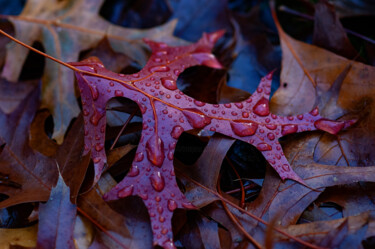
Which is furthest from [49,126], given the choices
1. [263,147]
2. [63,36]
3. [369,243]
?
[369,243]

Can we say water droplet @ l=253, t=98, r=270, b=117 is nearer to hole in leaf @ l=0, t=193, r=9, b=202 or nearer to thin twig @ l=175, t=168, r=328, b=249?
thin twig @ l=175, t=168, r=328, b=249

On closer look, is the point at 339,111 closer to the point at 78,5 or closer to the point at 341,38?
the point at 341,38

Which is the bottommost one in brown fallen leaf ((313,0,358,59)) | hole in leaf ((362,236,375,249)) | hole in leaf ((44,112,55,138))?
hole in leaf ((44,112,55,138))

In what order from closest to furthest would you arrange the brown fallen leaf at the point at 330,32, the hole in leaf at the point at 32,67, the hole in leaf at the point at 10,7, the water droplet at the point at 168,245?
the water droplet at the point at 168,245, the brown fallen leaf at the point at 330,32, the hole in leaf at the point at 32,67, the hole in leaf at the point at 10,7

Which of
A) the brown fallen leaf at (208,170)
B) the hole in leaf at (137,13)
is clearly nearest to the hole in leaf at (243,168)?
the brown fallen leaf at (208,170)

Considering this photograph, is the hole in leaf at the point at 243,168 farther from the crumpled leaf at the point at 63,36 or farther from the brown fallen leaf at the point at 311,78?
the crumpled leaf at the point at 63,36

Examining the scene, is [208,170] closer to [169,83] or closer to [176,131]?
[176,131]

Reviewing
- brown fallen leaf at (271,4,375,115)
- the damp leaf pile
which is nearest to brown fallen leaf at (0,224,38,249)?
the damp leaf pile
